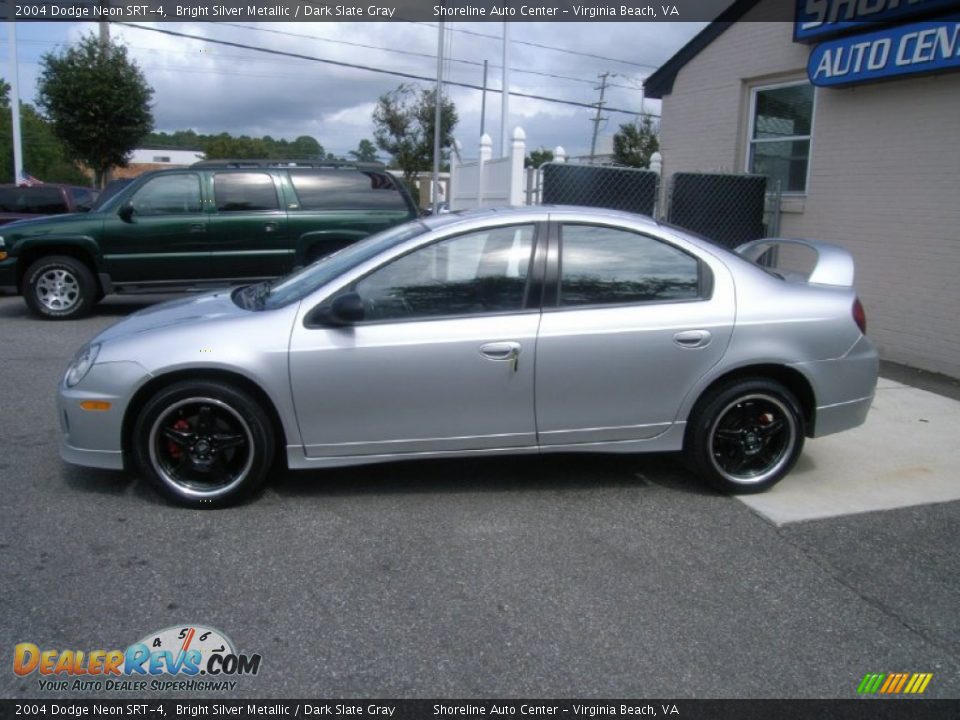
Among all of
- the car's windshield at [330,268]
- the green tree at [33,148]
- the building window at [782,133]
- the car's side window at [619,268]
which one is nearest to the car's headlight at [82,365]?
the car's windshield at [330,268]

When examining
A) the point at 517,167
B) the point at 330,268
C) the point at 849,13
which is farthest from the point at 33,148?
the point at 330,268

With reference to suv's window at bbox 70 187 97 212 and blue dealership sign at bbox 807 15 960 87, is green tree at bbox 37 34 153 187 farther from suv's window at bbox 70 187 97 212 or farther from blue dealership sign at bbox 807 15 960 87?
blue dealership sign at bbox 807 15 960 87

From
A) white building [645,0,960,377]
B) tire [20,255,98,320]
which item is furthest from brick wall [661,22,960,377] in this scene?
tire [20,255,98,320]

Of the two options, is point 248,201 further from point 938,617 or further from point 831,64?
point 938,617

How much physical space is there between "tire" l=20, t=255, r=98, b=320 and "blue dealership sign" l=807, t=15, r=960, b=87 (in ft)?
28.8

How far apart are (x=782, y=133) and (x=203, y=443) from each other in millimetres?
8205

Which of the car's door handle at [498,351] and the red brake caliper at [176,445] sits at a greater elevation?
the car's door handle at [498,351]

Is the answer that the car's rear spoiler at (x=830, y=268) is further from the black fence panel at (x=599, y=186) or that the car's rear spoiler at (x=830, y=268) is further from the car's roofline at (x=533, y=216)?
the black fence panel at (x=599, y=186)

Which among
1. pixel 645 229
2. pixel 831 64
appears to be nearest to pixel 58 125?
pixel 831 64

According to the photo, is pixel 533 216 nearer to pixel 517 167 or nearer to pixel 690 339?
pixel 690 339

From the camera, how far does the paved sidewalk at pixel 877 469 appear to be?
462cm

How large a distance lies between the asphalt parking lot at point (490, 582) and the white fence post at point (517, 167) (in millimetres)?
5095

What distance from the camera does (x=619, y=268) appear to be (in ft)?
15.1

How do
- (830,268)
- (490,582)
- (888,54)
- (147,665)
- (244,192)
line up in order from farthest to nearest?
(244,192), (888,54), (830,268), (490,582), (147,665)
